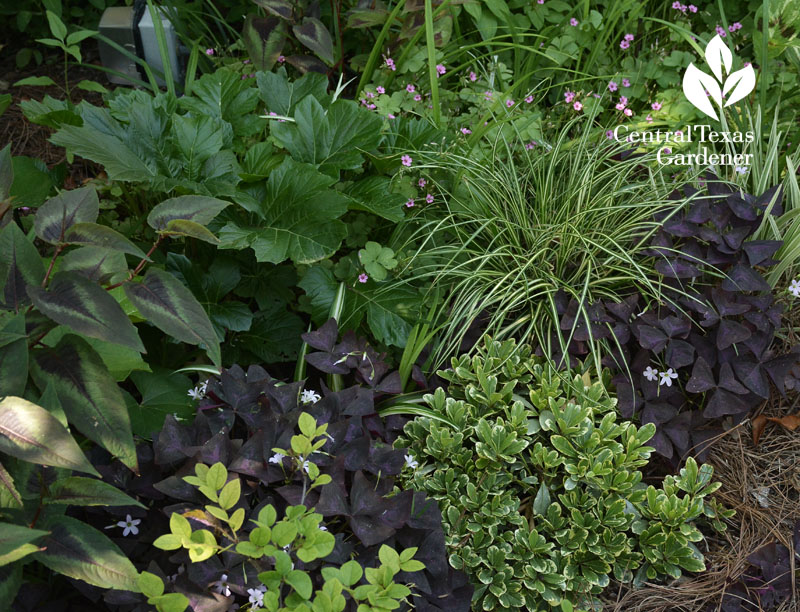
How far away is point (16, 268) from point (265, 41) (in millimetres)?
1563

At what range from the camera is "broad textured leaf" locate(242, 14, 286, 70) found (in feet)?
8.14

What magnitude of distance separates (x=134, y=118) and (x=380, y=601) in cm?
151

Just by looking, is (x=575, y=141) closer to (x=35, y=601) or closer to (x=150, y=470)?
(x=150, y=470)

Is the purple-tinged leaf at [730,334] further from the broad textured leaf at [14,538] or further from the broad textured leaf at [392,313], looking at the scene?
the broad textured leaf at [14,538]

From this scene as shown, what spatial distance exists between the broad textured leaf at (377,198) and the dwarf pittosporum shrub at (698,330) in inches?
21.6

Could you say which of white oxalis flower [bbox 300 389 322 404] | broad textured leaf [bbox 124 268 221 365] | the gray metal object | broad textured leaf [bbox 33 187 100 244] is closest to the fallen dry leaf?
white oxalis flower [bbox 300 389 322 404]

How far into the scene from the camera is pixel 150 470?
4.72ft

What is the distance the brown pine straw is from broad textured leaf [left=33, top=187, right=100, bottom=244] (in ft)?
4.94

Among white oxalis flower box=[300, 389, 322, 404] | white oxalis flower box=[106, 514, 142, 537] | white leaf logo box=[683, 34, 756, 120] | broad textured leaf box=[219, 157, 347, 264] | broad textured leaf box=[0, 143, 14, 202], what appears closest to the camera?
broad textured leaf box=[0, 143, 14, 202]

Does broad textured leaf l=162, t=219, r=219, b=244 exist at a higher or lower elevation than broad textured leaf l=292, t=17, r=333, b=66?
higher

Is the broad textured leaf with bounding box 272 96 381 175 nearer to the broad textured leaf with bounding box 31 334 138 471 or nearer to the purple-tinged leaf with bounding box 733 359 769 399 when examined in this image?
the broad textured leaf with bounding box 31 334 138 471

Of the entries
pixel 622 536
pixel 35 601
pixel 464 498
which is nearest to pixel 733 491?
pixel 622 536

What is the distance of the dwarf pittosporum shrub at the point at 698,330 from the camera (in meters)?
1.92

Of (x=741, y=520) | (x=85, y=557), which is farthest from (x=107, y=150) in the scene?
(x=741, y=520)
